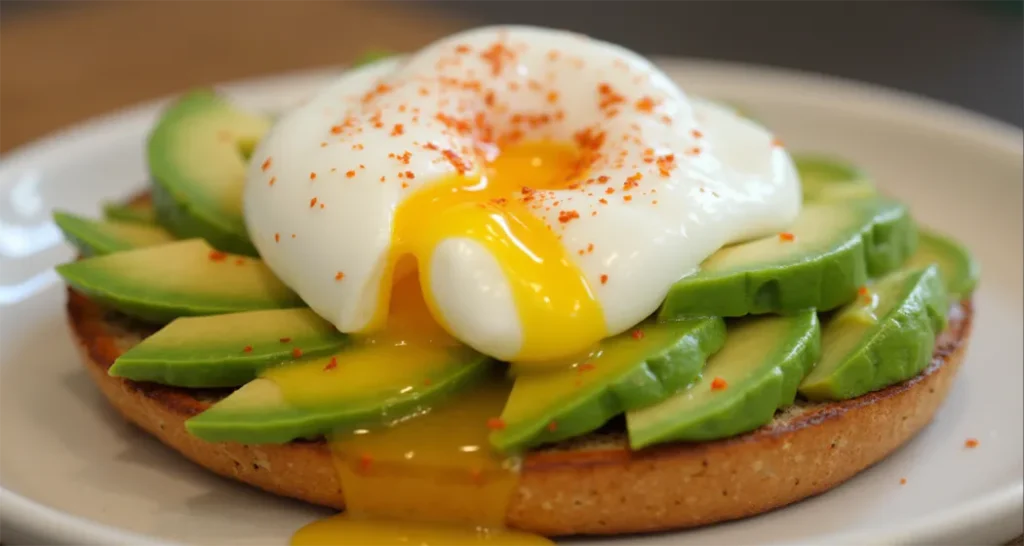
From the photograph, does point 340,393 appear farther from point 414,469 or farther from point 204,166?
point 204,166

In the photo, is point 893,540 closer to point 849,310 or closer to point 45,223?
point 849,310

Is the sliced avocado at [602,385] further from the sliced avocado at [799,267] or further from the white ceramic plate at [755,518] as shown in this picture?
the white ceramic plate at [755,518]

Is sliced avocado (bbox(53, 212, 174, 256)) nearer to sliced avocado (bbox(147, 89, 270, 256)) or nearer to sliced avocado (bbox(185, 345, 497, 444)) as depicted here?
sliced avocado (bbox(147, 89, 270, 256))

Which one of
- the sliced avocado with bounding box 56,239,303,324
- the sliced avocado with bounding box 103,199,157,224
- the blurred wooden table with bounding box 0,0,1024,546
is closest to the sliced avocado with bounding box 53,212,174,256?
the sliced avocado with bounding box 103,199,157,224

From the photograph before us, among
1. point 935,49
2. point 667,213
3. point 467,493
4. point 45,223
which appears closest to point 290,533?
point 467,493

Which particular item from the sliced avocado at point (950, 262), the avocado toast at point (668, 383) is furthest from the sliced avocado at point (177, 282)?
the sliced avocado at point (950, 262)

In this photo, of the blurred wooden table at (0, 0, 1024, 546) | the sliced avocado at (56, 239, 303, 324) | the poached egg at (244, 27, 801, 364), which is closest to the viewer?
the poached egg at (244, 27, 801, 364)

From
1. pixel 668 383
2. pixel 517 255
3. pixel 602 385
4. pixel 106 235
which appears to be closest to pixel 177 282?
pixel 106 235
